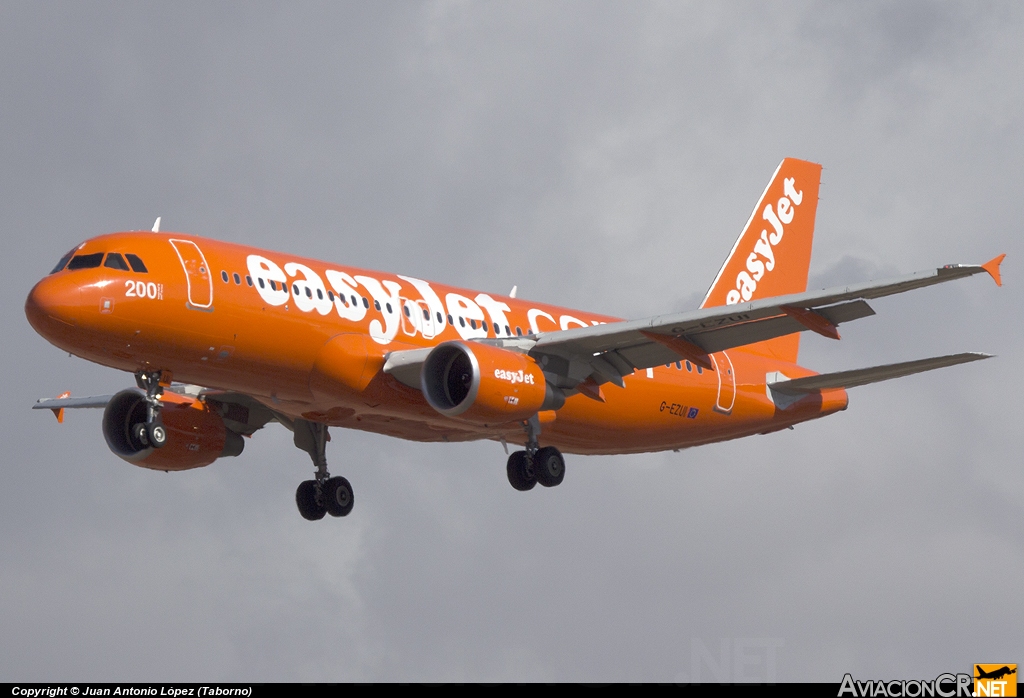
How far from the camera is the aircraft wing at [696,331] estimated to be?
3438 cm

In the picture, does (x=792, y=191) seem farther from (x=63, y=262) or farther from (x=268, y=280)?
(x=63, y=262)

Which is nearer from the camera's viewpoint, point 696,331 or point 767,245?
point 696,331

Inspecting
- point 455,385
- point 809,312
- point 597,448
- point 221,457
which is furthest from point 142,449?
point 809,312

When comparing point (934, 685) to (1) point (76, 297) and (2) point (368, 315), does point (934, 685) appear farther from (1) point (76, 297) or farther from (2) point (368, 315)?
(1) point (76, 297)

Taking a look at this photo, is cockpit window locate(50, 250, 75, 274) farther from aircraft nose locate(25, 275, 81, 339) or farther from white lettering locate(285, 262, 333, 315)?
white lettering locate(285, 262, 333, 315)

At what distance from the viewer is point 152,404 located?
35562mm

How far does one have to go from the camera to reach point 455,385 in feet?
124

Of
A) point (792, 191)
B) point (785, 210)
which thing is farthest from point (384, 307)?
point (792, 191)

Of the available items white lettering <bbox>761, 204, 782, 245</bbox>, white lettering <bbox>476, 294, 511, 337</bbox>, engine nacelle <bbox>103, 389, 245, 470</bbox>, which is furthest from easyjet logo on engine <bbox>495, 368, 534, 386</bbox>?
white lettering <bbox>761, 204, 782, 245</bbox>

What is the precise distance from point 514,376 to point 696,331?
15.3 feet

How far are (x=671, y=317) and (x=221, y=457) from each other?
14.2 metres

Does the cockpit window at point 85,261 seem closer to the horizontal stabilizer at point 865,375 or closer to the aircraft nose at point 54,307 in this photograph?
the aircraft nose at point 54,307

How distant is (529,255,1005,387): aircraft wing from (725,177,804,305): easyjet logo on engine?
32.4ft

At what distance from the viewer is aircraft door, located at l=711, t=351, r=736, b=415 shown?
44.6 metres
